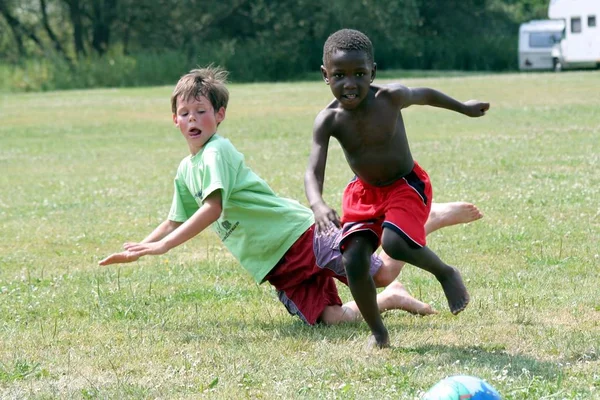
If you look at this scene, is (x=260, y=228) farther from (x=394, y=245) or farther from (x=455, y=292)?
(x=455, y=292)

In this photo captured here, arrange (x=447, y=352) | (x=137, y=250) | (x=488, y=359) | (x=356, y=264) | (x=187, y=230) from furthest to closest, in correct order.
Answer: (x=187, y=230) → (x=137, y=250) → (x=356, y=264) → (x=447, y=352) → (x=488, y=359)

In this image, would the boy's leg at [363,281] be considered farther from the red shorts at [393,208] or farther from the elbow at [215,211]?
→ the elbow at [215,211]

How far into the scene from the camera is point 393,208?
5434mm

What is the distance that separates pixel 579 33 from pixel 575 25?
2.03 ft

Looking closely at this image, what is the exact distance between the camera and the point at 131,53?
167ft

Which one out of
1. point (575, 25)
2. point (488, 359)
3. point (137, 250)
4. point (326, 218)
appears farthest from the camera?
point (575, 25)

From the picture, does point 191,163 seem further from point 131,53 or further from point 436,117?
point 131,53

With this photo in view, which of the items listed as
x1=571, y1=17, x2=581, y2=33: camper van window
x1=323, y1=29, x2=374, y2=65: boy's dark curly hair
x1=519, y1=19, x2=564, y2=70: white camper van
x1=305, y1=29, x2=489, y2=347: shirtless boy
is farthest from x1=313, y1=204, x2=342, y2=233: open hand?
x1=519, y1=19, x2=564, y2=70: white camper van

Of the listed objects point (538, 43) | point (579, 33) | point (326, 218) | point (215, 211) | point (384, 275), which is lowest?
point (538, 43)

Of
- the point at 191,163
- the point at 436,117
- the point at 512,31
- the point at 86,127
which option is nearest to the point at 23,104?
the point at 86,127

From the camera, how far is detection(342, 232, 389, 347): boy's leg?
5375 millimetres

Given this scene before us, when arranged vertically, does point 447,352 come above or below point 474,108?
below

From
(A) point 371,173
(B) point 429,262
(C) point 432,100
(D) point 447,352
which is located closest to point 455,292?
(B) point 429,262

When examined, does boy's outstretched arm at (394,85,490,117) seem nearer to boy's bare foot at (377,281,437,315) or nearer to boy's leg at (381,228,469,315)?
boy's leg at (381,228,469,315)
